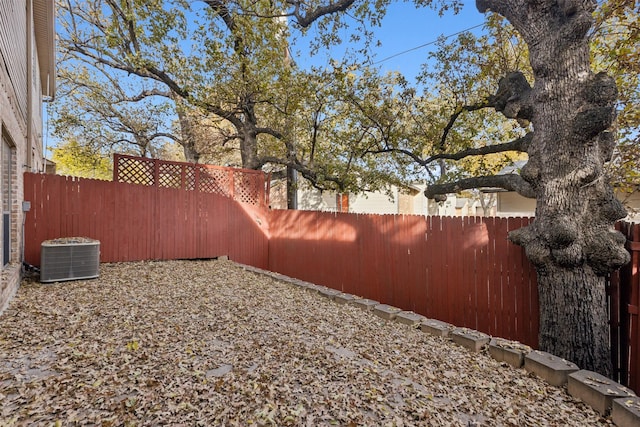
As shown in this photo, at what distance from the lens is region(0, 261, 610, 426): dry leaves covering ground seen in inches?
71.9

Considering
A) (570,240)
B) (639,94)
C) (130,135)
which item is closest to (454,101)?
(639,94)

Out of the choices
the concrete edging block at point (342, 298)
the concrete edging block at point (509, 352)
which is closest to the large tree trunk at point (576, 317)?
the concrete edging block at point (509, 352)

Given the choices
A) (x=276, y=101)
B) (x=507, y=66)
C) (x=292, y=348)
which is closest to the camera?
(x=292, y=348)

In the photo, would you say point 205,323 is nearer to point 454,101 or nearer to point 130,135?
point 454,101

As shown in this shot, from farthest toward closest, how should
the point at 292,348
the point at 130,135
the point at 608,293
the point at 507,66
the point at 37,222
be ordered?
the point at 130,135
the point at 507,66
the point at 37,222
the point at 608,293
the point at 292,348

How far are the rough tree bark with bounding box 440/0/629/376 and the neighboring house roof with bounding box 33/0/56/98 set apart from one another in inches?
326

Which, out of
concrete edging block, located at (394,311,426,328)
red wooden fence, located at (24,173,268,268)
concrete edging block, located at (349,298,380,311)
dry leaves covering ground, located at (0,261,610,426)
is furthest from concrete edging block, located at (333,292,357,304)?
red wooden fence, located at (24,173,268,268)

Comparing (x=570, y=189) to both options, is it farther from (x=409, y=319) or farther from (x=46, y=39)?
(x=46, y=39)

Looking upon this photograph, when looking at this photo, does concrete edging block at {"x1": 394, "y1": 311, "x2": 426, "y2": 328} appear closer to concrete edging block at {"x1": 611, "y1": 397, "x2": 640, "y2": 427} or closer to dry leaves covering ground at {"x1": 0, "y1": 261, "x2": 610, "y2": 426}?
dry leaves covering ground at {"x1": 0, "y1": 261, "x2": 610, "y2": 426}

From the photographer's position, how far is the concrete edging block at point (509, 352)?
2770 mm

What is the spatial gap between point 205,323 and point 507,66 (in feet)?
22.0

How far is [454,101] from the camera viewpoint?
7031mm

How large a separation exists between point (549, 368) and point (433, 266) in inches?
89.1

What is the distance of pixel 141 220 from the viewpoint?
243 inches
